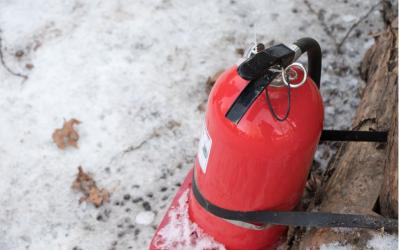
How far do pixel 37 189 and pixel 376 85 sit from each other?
160 cm

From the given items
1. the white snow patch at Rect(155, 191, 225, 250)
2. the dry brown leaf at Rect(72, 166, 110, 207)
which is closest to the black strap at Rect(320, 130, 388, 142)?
the white snow patch at Rect(155, 191, 225, 250)

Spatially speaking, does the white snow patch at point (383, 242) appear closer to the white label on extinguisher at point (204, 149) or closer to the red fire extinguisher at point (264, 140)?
the red fire extinguisher at point (264, 140)

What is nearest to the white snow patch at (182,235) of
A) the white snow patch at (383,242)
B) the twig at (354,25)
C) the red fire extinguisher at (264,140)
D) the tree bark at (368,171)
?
the red fire extinguisher at (264,140)

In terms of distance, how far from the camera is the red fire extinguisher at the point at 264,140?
1.61 m

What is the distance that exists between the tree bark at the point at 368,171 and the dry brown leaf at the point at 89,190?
93 centimetres

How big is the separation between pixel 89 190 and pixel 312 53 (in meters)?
1.23

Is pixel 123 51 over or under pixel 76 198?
over

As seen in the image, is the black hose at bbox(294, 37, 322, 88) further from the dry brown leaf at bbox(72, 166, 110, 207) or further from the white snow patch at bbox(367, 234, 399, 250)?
the dry brown leaf at bbox(72, 166, 110, 207)

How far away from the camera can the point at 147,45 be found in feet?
10.2

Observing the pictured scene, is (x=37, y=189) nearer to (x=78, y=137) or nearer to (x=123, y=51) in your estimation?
(x=78, y=137)

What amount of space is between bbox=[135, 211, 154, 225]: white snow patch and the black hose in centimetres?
97

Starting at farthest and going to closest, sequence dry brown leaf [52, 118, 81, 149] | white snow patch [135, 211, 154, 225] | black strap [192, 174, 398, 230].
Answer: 1. dry brown leaf [52, 118, 81, 149]
2. white snow patch [135, 211, 154, 225]
3. black strap [192, 174, 398, 230]

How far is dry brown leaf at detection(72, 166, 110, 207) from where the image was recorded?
A: 249cm

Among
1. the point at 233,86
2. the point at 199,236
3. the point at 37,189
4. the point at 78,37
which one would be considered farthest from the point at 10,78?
the point at 233,86
